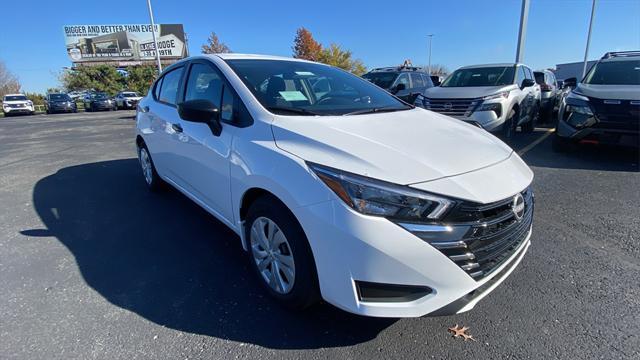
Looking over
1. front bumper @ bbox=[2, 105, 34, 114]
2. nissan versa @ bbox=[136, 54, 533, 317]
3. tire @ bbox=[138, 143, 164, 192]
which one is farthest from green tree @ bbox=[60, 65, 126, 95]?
nissan versa @ bbox=[136, 54, 533, 317]

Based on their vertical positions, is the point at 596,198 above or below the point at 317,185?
below

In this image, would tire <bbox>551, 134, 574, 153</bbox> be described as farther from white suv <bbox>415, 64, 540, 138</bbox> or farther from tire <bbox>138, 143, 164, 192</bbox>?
tire <bbox>138, 143, 164, 192</bbox>

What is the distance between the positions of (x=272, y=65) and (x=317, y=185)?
5.67 feet

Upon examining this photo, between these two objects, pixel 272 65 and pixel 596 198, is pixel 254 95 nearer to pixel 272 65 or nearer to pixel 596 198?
pixel 272 65

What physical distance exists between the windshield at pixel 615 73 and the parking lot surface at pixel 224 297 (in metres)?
2.93

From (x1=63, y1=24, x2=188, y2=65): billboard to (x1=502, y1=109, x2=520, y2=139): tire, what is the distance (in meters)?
46.3

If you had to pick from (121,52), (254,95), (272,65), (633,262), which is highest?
(121,52)

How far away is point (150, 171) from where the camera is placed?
4.68 metres

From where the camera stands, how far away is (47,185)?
5.28 meters

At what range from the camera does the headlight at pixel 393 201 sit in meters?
1.72

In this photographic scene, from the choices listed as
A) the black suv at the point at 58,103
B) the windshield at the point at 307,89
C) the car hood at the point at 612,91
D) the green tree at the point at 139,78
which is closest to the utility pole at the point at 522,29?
the car hood at the point at 612,91

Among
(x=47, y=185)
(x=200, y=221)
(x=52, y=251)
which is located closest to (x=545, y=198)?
(x=200, y=221)

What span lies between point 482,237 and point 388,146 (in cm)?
69

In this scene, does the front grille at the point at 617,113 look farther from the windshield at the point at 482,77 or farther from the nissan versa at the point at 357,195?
the nissan versa at the point at 357,195
